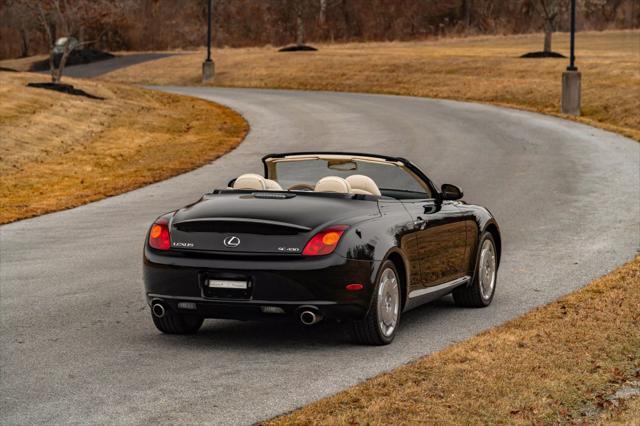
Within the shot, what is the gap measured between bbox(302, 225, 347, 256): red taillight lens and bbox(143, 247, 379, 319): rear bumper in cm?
5

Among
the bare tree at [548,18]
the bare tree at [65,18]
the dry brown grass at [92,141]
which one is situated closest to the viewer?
the dry brown grass at [92,141]

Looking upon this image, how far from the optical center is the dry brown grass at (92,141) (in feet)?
80.2

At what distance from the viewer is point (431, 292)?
1045 cm

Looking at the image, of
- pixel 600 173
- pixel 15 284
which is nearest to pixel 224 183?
pixel 600 173

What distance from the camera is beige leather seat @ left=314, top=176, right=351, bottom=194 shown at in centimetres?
984

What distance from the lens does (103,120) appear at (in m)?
38.4

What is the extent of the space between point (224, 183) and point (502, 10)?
72029 mm

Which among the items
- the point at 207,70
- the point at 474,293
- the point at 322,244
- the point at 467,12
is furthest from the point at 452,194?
the point at 467,12

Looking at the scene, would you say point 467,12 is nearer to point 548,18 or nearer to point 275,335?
point 548,18

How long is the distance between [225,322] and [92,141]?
77.6ft

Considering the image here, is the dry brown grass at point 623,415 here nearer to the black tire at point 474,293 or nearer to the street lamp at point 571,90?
the black tire at point 474,293

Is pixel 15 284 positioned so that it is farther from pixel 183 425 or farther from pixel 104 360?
pixel 183 425

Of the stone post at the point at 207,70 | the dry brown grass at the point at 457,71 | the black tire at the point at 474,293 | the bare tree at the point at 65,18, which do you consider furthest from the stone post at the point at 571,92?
the black tire at the point at 474,293

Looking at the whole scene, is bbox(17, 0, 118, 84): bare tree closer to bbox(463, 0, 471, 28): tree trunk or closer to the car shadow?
bbox(463, 0, 471, 28): tree trunk
